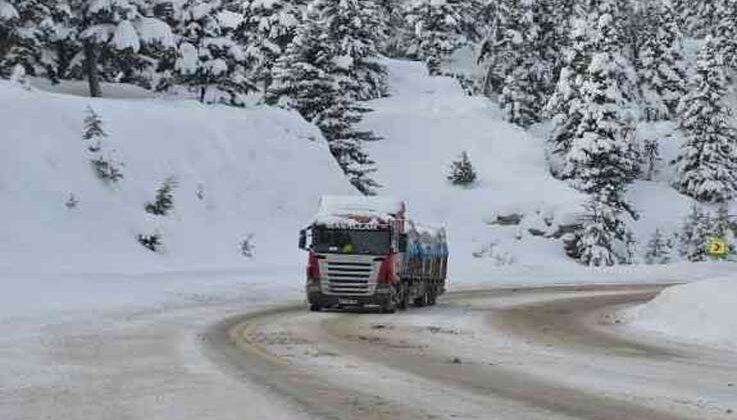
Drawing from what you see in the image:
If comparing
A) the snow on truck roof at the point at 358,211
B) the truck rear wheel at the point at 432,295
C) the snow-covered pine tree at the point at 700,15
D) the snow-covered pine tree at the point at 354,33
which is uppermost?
the snow-covered pine tree at the point at 700,15

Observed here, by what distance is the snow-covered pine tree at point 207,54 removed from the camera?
47406 millimetres

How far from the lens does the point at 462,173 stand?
62625 mm

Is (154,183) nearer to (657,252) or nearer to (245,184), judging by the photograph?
(245,184)

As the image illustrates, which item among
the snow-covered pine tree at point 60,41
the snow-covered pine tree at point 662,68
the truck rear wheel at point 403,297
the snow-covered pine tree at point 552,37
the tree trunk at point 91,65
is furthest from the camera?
the snow-covered pine tree at point 662,68

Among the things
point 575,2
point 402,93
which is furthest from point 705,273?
point 575,2

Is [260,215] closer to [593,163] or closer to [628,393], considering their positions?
[593,163]

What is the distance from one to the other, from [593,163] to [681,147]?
1394 centimetres

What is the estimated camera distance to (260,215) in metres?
46.3

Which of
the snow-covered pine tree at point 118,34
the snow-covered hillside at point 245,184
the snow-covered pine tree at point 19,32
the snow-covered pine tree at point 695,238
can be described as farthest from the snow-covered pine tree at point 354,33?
the snow-covered pine tree at point 19,32

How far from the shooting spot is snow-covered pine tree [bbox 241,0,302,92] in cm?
6500

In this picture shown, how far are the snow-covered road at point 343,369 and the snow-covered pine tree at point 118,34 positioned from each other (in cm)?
2014

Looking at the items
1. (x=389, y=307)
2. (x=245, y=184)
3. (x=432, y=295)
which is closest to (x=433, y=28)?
(x=245, y=184)

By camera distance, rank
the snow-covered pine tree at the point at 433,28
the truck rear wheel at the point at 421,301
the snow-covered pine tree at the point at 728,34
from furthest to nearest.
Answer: the snow-covered pine tree at the point at 728,34 < the snow-covered pine tree at the point at 433,28 < the truck rear wheel at the point at 421,301

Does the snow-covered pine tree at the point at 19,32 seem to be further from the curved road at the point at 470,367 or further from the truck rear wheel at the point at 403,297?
the curved road at the point at 470,367
